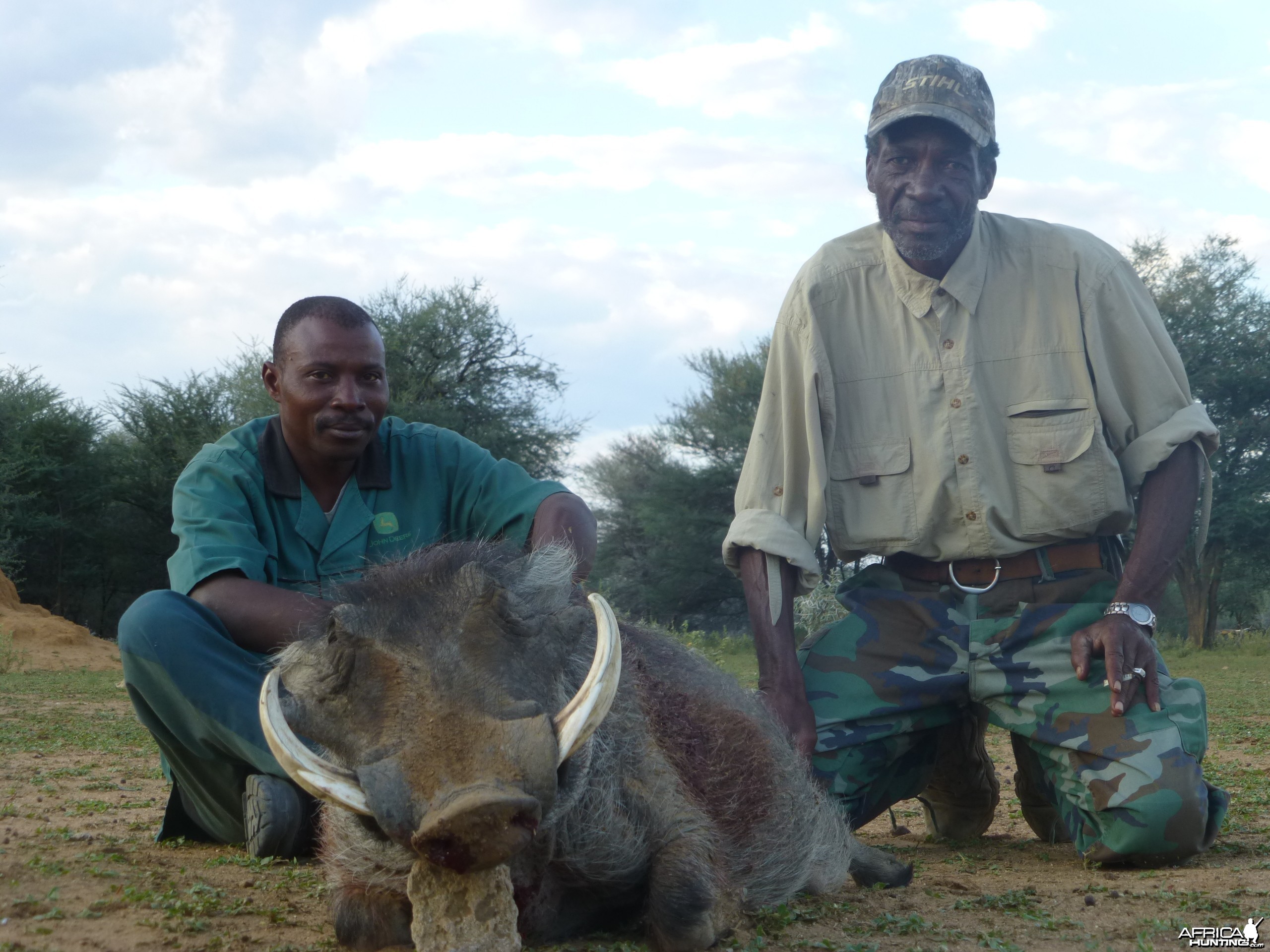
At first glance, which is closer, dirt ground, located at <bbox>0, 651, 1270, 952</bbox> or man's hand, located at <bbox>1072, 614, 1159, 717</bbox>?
dirt ground, located at <bbox>0, 651, 1270, 952</bbox>

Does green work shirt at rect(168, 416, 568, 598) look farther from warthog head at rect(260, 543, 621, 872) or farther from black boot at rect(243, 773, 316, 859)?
warthog head at rect(260, 543, 621, 872)

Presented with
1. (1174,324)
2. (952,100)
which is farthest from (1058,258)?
(1174,324)

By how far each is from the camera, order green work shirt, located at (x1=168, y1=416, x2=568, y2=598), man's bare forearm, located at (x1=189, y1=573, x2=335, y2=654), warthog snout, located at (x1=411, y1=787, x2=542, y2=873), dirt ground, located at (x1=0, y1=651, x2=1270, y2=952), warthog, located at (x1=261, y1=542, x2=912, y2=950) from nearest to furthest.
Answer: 1. warthog snout, located at (x1=411, y1=787, x2=542, y2=873)
2. warthog, located at (x1=261, y1=542, x2=912, y2=950)
3. dirt ground, located at (x1=0, y1=651, x2=1270, y2=952)
4. man's bare forearm, located at (x1=189, y1=573, x2=335, y2=654)
5. green work shirt, located at (x1=168, y1=416, x2=568, y2=598)

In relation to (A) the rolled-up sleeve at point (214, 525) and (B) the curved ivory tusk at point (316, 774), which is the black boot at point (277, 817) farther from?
(B) the curved ivory tusk at point (316, 774)

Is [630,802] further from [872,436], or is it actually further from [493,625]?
[872,436]

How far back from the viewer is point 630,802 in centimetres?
261

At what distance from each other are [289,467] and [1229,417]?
1992 centimetres

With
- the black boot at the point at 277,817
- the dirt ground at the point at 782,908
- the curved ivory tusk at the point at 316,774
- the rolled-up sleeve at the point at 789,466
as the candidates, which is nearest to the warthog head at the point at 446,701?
the curved ivory tusk at the point at 316,774

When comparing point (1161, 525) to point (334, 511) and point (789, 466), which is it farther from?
point (334, 511)

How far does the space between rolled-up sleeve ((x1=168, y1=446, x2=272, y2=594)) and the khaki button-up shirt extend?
1455 mm

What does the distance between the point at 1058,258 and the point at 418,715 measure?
288 centimetres

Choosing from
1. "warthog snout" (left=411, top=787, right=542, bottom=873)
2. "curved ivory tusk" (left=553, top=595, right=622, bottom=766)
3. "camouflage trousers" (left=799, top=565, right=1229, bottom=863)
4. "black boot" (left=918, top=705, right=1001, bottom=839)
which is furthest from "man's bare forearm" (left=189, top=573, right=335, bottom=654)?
"black boot" (left=918, top=705, right=1001, bottom=839)

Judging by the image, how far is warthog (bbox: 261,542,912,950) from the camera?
6.41ft

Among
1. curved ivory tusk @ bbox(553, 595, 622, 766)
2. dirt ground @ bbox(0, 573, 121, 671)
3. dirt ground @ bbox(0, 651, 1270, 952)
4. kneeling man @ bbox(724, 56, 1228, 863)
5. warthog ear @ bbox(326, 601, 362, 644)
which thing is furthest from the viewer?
dirt ground @ bbox(0, 573, 121, 671)
